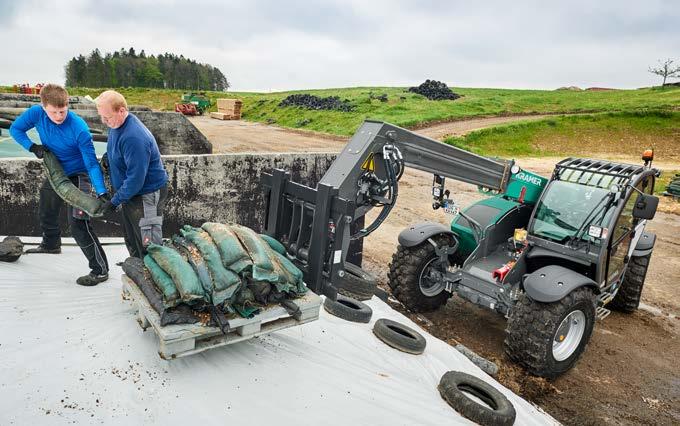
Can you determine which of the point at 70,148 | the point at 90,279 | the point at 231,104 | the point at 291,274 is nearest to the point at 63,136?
the point at 70,148

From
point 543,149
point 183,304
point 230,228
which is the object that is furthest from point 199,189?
point 543,149

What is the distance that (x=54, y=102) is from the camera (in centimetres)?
414

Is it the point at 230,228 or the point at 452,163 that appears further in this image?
the point at 452,163

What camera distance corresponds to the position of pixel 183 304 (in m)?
3.50

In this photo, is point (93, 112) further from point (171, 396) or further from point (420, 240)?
point (171, 396)

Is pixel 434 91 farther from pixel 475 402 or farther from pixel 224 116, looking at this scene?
pixel 475 402

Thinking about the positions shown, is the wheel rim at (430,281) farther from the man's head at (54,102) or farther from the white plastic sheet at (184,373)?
the man's head at (54,102)

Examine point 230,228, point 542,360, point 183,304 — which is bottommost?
point 542,360

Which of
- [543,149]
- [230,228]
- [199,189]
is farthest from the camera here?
[543,149]

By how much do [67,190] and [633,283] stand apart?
7.30 metres

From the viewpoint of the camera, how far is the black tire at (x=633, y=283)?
685cm

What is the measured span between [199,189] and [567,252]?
4.83m

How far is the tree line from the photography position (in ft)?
261

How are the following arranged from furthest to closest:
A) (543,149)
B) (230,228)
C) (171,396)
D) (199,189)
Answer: (543,149), (199,189), (230,228), (171,396)
